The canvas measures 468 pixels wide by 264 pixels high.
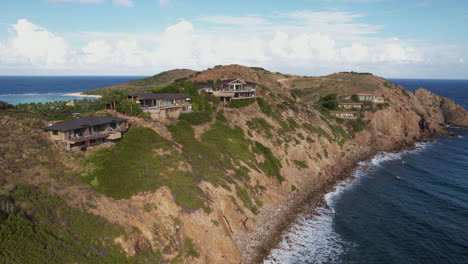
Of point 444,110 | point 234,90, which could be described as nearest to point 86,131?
point 234,90

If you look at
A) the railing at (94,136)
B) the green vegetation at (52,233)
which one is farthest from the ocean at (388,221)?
the railing at (94,136)

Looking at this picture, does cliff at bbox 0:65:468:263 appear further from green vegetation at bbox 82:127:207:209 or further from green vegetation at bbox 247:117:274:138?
green vegetation at bbox 247:117:274:138

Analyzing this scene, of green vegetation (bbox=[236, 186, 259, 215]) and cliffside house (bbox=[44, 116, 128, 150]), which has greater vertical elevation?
cliffside house (bbox=[44, 116, 128, 150])

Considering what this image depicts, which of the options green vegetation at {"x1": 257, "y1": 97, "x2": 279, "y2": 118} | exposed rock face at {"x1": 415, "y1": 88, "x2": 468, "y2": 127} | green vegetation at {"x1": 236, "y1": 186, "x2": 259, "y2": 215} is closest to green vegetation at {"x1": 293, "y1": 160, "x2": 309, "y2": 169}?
green vegetation at {"x1": 257, "y1": 97, "x2": 279, "y2": 118}

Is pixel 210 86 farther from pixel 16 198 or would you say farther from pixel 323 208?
pixel 16 198

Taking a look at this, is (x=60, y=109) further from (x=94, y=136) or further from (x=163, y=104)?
(x=94, y=136)

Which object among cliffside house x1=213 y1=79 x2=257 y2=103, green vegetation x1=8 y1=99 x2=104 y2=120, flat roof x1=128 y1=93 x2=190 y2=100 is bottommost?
green vegetation x1=8 y1=99 x2=104 y2=120

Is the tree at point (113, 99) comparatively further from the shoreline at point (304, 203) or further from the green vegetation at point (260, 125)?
the shoreline at point (304, 203)

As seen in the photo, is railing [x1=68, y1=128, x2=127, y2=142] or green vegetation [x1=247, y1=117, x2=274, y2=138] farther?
green vegetation [x1=247, y1=117, x2=274, y2=138]
